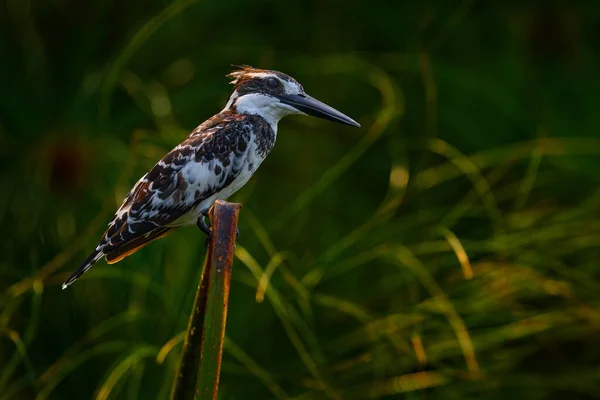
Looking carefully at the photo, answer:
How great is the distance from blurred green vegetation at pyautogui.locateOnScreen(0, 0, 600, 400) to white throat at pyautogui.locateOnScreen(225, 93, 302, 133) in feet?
0.86

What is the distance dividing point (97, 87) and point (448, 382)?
3.82ft

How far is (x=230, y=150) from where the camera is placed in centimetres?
175

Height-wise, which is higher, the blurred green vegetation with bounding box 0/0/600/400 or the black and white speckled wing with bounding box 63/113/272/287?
the black and white speckled wing with bounding box 63/113/272/287

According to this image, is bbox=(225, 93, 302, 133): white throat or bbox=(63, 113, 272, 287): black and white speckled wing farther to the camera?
bbox=(225, 93, 302, 133): white throat

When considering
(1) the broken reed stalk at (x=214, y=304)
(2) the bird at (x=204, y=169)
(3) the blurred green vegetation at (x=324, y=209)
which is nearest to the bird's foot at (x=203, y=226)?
(2) the bird at (x=204, y=169)

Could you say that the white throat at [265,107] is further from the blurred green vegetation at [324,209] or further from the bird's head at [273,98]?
the blurred green vegetation at [324,209]

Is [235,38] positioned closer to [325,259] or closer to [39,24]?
[39,24]

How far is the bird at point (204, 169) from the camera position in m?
1.62

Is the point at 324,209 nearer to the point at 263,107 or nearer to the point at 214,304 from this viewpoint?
the point at 263,107

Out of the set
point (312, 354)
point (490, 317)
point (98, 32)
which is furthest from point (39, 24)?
point (490, 317)

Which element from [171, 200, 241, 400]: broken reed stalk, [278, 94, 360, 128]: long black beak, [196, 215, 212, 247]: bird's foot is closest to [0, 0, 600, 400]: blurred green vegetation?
[196, 215, 212, 247]: bird's foot

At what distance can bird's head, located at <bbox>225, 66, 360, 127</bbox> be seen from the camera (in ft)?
5.96

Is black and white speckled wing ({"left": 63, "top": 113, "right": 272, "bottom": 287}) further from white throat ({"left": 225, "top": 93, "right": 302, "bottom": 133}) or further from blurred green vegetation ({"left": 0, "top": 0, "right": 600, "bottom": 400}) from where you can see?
blurred green vegetation ({"left": 0, "top": 0, "right": 600, "bottom": 400})

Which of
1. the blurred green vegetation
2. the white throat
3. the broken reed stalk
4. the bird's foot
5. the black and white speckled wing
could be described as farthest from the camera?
the blurred green vegetation
